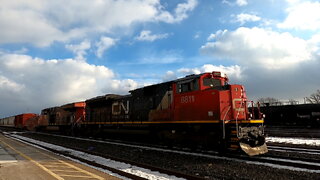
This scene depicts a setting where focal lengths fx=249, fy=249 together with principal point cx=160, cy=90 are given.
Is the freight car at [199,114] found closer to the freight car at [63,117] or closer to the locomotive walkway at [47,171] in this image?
the locomotive walkway at [47,171]

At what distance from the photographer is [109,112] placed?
18609mm

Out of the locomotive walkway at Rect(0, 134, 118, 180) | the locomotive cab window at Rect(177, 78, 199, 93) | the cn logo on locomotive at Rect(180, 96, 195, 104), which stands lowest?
the locomotive walkway at Rect(0, 134, 118, 180)

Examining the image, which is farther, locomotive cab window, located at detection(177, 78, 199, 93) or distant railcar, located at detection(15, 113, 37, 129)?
distant railcar, located at detection(15, 113, 37, 129)

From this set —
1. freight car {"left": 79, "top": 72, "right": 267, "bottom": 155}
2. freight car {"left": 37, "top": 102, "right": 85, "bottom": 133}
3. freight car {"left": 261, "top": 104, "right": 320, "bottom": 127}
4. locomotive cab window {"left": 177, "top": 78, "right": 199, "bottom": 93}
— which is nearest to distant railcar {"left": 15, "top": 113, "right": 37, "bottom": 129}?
freight car {"left": 37, "top": 102, "right": 85, "bottom": 133}

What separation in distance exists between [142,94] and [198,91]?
498cm

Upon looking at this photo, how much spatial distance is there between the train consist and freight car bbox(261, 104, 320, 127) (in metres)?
19.3

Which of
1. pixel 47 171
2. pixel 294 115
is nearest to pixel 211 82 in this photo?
pixel 47 171

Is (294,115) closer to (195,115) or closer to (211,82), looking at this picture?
(211,82)

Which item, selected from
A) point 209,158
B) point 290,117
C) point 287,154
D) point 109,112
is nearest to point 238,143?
point 209,158

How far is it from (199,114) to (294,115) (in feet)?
72.3

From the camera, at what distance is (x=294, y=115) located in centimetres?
2811

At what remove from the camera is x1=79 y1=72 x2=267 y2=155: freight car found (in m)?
9.59

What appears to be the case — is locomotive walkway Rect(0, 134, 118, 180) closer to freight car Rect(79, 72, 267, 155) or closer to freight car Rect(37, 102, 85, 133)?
freight car Rect(79, 72, 267, 155)

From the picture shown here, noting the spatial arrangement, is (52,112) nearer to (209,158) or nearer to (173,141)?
(173,141)
